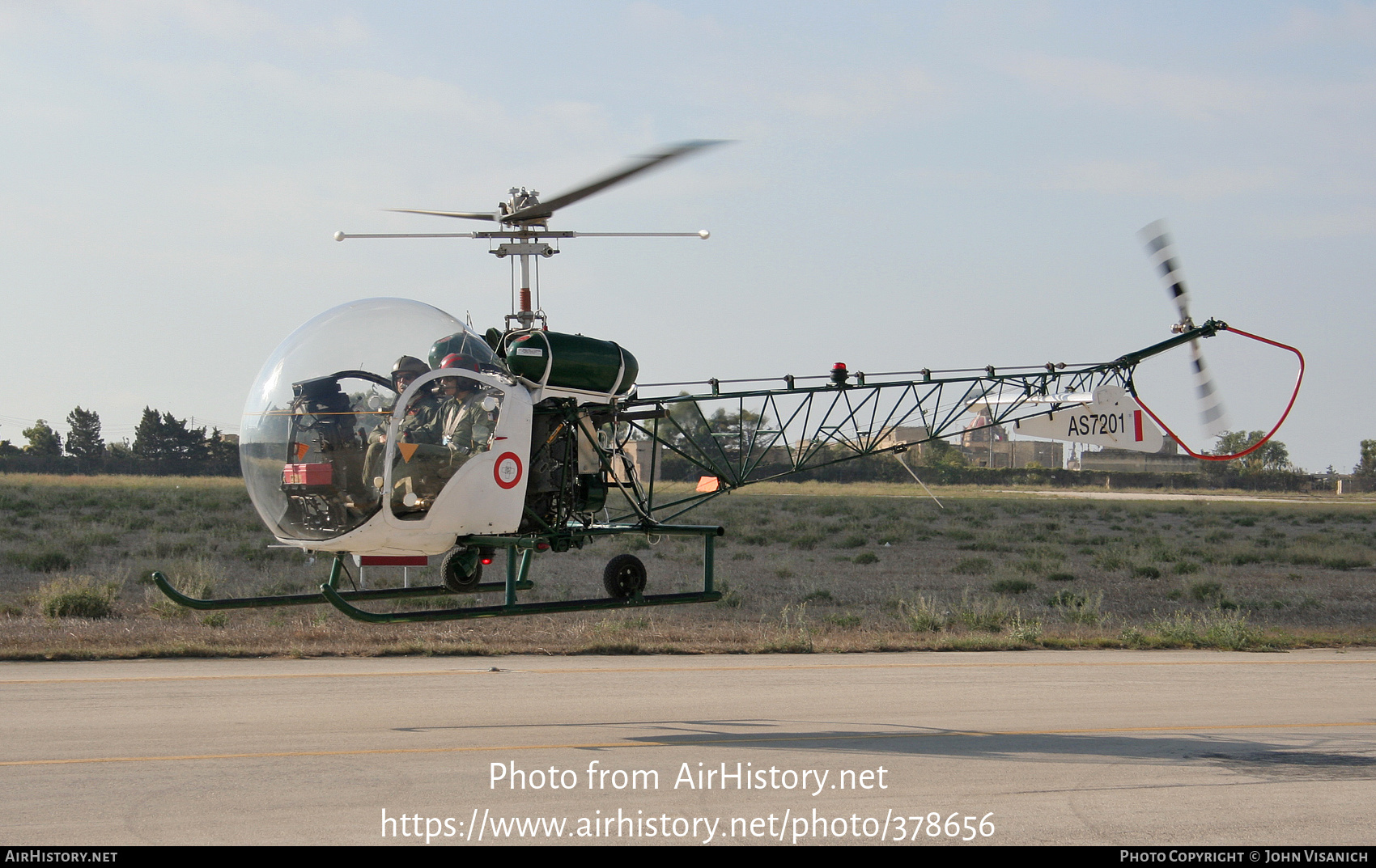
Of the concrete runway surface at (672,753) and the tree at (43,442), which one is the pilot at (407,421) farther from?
the tree at (43,442)

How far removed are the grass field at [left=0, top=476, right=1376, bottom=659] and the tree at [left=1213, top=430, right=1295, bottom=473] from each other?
54.6 meters

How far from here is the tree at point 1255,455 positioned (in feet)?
327

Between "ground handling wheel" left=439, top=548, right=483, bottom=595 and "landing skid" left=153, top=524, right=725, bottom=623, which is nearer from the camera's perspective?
"landing skid" left=153, top=524, right=725, bottom=623

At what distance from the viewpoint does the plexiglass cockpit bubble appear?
387 inches

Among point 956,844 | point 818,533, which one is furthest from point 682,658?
point 818,533

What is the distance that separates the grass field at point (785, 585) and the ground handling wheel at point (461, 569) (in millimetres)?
2915

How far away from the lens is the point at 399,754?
30.8 feet

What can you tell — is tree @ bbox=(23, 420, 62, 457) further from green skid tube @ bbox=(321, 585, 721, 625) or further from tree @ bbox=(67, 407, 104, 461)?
green skid tube @ bbox=(321, 585, 721, 625)

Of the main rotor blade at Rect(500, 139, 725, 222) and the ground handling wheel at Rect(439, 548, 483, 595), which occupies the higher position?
the main rotor blade at Rect(500, 139, 725, 222)

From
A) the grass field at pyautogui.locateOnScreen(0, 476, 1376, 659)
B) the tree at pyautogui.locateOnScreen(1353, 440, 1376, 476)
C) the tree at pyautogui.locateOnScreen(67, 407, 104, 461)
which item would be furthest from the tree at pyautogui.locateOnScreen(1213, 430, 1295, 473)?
the tree at pyautogui.locateOnScreen(67, 407, 104, 461)
